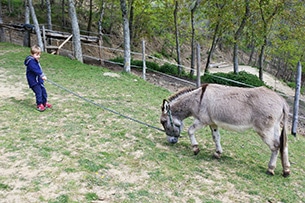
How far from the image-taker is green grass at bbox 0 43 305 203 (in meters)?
3.12

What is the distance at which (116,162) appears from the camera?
386 cm

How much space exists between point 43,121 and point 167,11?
1259cm

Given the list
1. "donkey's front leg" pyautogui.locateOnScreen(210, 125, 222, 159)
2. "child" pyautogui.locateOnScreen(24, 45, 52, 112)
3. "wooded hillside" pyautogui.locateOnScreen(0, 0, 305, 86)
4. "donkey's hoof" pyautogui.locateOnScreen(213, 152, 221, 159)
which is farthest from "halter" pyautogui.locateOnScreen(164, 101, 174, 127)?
"wooded hillside" pyautogui.locateOnScreen(0, 0, 305, 86)

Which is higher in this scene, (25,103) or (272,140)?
(25,103)

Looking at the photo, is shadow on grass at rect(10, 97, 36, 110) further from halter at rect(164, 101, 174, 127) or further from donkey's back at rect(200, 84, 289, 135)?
donkey's back at rect(200, 84, 289, 135)

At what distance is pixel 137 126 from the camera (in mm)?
5566

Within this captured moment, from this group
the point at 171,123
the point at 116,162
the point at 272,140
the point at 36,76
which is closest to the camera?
the point at 116,162

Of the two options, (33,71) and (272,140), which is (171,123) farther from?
(33,71)

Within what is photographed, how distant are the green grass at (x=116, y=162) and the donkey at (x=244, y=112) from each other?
50 centimetres

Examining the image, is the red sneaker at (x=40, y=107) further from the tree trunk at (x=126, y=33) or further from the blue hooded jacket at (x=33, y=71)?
the tree trunk at (x=126, y=33)

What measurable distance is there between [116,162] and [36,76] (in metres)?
2.86

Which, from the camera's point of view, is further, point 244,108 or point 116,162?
point 244,108

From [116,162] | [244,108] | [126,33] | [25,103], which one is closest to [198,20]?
[126,33]

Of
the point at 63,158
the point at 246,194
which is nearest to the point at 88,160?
the point at 63,158
